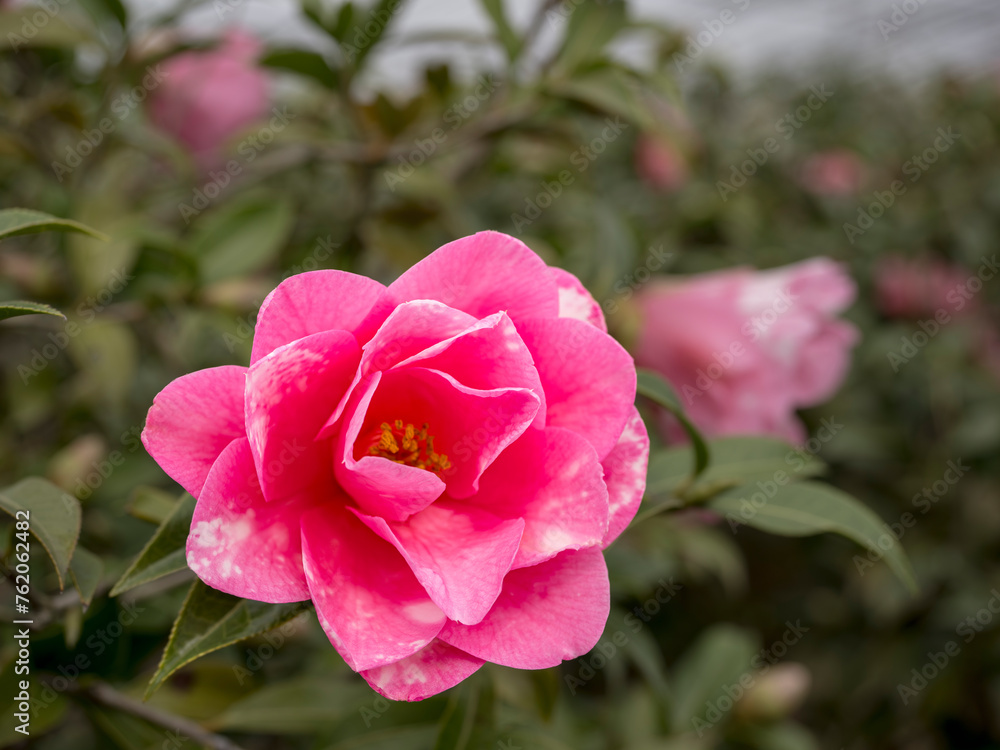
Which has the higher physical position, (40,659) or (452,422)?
(452,422)

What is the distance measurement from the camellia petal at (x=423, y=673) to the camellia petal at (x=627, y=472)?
0.12m

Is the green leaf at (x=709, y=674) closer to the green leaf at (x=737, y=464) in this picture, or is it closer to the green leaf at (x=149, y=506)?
the green leaf at (x=737, y=464)

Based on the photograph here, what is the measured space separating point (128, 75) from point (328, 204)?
1.47 ft

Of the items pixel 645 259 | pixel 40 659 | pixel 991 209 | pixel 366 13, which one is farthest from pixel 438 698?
pixel 991 209

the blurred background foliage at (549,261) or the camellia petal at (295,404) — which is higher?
the camellia petal at (295,404)

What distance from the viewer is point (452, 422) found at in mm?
529

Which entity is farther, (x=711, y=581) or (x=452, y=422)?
(x=711, y=581)

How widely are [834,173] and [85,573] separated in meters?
2.11

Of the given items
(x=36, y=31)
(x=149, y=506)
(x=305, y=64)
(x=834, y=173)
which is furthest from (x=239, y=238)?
(x=834, y=173)

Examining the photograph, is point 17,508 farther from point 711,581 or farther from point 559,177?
point 711,581

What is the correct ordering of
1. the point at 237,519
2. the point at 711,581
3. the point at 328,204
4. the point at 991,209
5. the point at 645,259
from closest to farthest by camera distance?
the point at 237,519 → the point at 645,259 → the point at 328,204 → the point at 991,209 → the point at 711,581

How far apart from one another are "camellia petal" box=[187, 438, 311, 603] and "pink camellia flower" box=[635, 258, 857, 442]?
0.60m

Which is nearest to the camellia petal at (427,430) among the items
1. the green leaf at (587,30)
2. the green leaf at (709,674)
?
the green leaf at (587,30)

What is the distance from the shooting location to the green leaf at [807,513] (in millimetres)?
639
